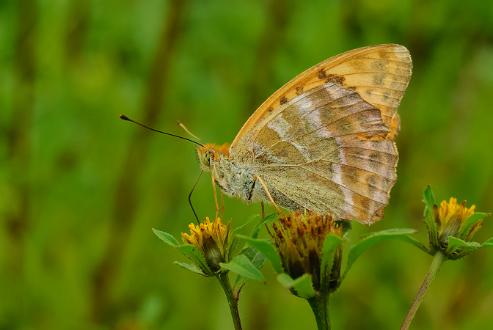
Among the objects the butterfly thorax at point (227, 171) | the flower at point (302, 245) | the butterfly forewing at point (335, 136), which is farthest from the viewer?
the butterfly thorax at point (227, 171)

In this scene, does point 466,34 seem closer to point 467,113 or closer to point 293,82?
point 467,113

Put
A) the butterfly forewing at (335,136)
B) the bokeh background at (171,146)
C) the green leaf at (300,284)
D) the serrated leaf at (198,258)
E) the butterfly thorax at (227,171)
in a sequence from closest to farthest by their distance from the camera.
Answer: the green leaf at (300,284) < the serrated leaf at (198,258) < the butterfly forewing at (335,136) < the butterfly thorax at (227,171) < the bokeh background at (171,146)

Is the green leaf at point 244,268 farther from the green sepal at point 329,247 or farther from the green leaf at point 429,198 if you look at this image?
the green leaf at point 429,198

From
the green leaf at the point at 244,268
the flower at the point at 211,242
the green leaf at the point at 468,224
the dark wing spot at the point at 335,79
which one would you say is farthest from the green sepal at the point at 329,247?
the dark wing spot at the point at 335,79

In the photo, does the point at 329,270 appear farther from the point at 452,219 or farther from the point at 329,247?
the point at 452,219

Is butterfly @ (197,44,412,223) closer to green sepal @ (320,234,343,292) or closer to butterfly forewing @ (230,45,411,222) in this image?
butterfly forewing @ (230,45,411,222)
